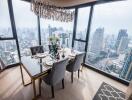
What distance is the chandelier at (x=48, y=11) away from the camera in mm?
1814

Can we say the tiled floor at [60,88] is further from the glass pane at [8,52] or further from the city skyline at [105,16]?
the city skyline at [105,16]

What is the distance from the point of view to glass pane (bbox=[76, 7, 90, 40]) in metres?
3.35

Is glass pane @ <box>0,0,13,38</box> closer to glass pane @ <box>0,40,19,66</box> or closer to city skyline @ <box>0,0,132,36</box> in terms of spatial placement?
city skyline @ <box>0,0,132,36</box>

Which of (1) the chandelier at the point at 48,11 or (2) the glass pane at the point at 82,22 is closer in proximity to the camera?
(1) the chandelier at the point at 48,11

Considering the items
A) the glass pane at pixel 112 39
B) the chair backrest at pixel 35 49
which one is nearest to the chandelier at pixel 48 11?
the chair backrest at pixel 35 49

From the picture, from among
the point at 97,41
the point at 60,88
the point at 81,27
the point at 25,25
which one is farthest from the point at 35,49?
the point at 97,41

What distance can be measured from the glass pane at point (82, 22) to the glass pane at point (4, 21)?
8.94 feet

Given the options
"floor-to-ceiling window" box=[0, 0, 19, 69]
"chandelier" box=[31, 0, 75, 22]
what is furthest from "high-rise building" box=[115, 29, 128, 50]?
"floor-to-ceiling window" box=[0, 0, 19, 69]

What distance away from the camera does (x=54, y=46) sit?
2.18m

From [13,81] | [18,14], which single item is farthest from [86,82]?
[18,14]

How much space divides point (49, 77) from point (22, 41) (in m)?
2.29

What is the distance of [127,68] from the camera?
2.55m

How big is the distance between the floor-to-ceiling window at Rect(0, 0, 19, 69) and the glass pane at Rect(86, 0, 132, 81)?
10.1 feet

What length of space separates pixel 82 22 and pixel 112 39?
143 centimetres
